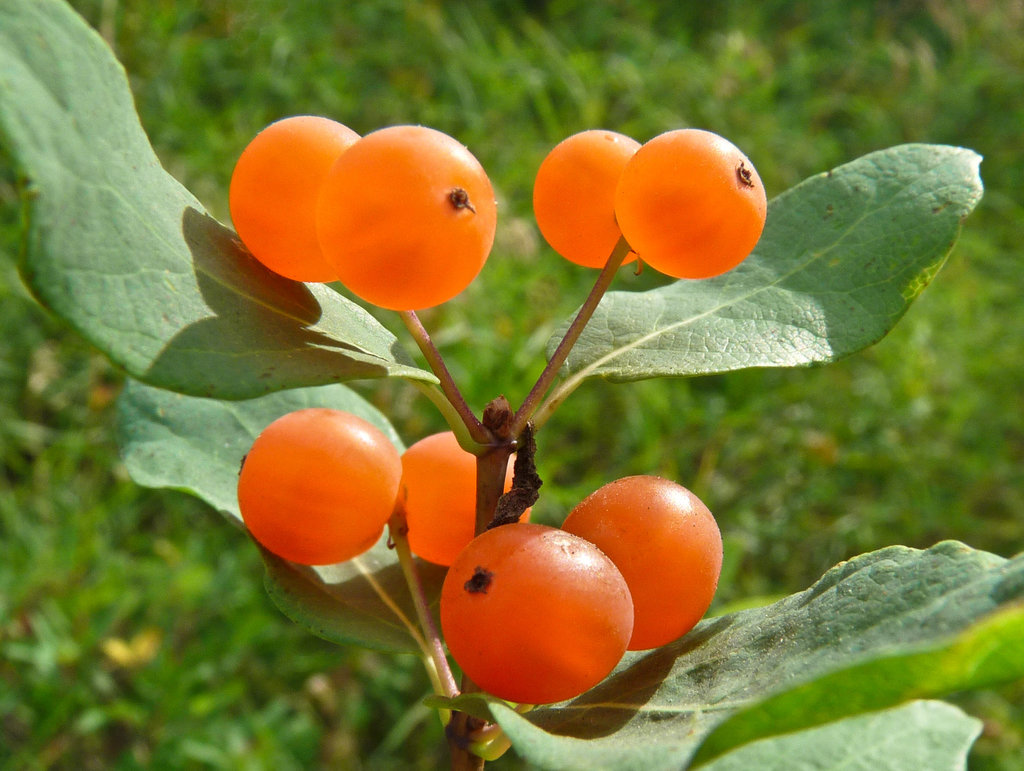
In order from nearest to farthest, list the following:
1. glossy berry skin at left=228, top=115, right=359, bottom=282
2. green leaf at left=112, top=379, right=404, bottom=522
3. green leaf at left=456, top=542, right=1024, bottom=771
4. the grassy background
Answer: green leaf at left=456, top=542, right=1024, bottom=771 < glossy berry skin at left=228, top=115, right=359, bottom=282 < green leaf at left=112, top=379, right=404, bottom=522 < the grassy background

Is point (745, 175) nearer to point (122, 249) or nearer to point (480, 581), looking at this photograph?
point (480, 581)

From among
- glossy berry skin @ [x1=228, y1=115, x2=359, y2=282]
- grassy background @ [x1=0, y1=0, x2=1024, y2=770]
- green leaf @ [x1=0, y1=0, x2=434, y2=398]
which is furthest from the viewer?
grassy background @ [x1=0, y1=0, x2=1024, y2=770]

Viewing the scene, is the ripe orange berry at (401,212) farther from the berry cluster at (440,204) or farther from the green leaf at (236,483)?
the green leaf at (236,483)

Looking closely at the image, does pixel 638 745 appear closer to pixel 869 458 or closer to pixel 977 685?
pixel 977 685

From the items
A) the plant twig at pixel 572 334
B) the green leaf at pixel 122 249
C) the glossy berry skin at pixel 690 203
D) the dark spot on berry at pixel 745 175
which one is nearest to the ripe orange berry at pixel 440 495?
the plant twig at pixel 572 334

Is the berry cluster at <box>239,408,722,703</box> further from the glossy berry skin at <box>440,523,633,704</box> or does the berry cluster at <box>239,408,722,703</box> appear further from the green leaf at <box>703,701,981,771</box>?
the green leaf at <box>703,701,981,771</box>

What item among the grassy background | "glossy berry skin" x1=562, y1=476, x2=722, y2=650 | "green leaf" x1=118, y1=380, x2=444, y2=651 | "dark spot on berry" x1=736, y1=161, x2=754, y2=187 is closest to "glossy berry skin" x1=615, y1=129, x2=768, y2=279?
"dark spot on berry" x1=736, y1=161, x2=754, y2=187

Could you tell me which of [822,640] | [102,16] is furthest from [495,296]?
[822,640]

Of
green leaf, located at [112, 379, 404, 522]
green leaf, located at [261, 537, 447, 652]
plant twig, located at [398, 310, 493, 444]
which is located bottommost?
green leaf, located at [261, 537, 447, 652]
